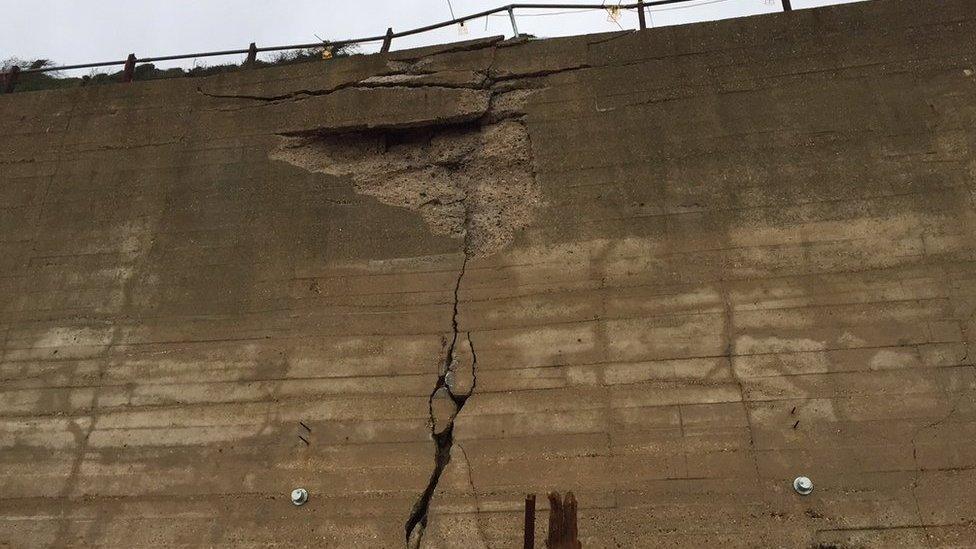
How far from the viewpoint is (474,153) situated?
209 inches

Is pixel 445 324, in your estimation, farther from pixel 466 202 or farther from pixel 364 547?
pixel 364 547

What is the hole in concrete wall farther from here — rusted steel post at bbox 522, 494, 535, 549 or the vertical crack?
rusted steel post at bbox 522, 494, 535, 549

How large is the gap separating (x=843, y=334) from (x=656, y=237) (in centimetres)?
135

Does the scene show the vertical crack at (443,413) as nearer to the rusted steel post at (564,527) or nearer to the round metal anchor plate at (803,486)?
the rusted steel post at (564,527)

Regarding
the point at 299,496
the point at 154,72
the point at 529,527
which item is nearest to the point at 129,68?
the point at 154,72

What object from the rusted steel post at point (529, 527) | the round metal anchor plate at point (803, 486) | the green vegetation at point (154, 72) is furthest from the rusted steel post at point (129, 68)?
the round metal anchor plate at point (803, 486)

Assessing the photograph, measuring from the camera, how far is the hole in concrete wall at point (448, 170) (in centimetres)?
494

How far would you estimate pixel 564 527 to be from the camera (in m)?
2.85

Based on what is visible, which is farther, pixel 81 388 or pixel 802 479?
pixel 81 388

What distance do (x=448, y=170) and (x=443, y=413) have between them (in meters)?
2.09

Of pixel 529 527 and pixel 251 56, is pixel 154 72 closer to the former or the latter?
pixel 251 56

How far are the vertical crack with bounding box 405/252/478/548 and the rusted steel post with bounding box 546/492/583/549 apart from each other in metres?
1.44

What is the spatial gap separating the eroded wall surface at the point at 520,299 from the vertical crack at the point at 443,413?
23 millimetres

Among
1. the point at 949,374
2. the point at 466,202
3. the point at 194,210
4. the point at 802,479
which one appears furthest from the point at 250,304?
the point at 949,374
